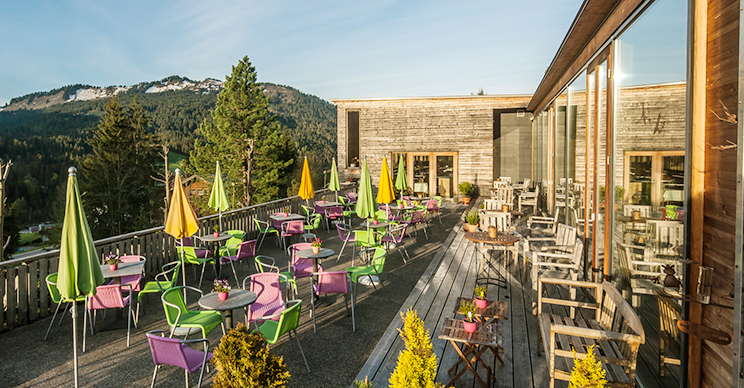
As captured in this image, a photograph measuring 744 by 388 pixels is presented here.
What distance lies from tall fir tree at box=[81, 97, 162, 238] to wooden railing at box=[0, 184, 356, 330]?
104ft

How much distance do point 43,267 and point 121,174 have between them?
40541mm

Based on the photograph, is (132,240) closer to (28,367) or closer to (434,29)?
(28,367)

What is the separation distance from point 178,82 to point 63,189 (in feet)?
185

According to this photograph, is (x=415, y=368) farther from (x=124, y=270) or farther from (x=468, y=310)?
(x=124, y=270)

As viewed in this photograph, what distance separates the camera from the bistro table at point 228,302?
3.80 meters

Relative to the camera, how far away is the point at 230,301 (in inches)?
157

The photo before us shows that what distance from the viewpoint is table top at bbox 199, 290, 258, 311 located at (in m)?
3.81

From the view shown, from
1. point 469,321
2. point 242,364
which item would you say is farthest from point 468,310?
point 242,364

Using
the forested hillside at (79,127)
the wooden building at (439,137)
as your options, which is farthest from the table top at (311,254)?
the forested hillside at (79,127)

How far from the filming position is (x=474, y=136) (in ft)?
59.4

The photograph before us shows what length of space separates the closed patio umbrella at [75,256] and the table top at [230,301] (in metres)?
0.96

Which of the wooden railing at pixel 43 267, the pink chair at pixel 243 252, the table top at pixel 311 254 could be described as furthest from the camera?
the pink chair at pixel 243 252

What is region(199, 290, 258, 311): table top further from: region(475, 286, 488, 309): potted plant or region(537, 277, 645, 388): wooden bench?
region(537, 277, 645, 388): wooden bench

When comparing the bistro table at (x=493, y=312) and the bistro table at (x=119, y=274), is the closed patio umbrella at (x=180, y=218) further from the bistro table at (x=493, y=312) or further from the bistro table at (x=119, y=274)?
the bistro table at (x=493, y=312)
